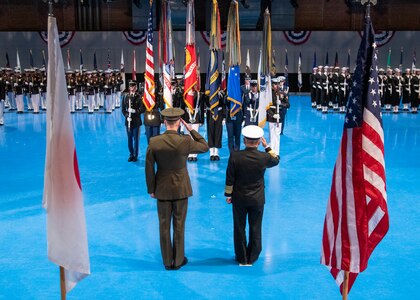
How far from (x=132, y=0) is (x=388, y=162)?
18.8m

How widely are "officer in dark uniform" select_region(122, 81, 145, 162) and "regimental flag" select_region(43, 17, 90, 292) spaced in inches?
291

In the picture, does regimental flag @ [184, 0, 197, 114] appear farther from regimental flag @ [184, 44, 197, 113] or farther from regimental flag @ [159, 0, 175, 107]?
regimental flag @ [159, 0, 175, 107]

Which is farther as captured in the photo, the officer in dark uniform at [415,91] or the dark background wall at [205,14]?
the dark background wall at [205,14]

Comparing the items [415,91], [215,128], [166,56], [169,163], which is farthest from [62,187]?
[415,91]

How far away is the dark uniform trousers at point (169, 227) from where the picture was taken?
18.7 ft

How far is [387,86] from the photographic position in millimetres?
19875

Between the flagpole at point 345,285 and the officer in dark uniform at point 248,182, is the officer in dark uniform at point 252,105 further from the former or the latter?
the flagpole at point 345,285

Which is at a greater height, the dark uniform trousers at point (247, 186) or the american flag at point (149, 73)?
the american flag at point (149, 73)

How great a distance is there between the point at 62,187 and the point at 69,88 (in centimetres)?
1597

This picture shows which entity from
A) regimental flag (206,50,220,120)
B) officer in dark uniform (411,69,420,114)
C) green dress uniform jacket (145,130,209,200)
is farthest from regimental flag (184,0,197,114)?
officer in dark uniform (411,69,420,114)

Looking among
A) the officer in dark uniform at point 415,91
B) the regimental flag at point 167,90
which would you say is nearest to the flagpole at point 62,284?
the regimental flag at point 167,90

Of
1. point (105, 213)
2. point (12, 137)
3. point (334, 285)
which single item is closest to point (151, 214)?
point (105, 213)

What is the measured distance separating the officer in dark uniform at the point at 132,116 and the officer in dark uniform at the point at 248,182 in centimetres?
592

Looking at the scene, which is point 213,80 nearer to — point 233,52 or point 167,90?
point 233,52
